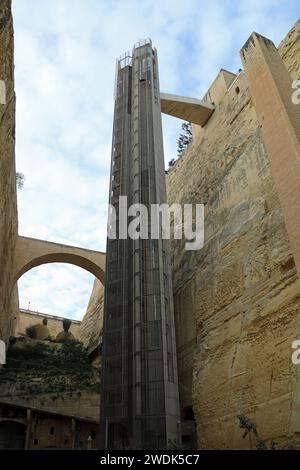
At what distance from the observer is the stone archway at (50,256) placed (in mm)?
17531

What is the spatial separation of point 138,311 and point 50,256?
27.7 feet

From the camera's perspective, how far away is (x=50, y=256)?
18172mm

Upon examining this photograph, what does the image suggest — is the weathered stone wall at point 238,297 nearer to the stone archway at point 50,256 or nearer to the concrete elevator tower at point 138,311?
the concrete elevator tower at point 138,311

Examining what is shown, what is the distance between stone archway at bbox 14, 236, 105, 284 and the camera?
17.5 metres

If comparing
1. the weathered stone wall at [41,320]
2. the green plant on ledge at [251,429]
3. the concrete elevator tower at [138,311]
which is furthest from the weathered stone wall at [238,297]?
the weathered stone wall at [41,320]

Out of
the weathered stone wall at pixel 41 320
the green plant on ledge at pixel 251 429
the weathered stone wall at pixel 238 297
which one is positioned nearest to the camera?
the green plant on ledge at pixel 251 429

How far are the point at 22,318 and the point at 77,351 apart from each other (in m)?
16.7

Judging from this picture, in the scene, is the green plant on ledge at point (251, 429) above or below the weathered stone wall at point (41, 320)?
below

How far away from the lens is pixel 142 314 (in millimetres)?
10898

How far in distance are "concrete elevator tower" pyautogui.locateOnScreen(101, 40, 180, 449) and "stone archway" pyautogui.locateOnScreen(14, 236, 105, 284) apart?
5.69 meters

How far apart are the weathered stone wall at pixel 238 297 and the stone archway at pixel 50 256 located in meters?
5.19

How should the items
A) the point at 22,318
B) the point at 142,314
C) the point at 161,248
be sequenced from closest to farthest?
1. the point at 142,314
2. the point at 161,248
3. the point at 22,318
